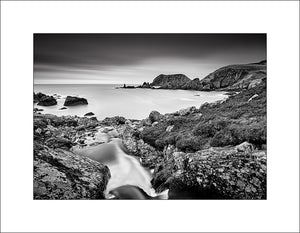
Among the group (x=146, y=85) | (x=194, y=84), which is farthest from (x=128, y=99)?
(x=194, y=84)

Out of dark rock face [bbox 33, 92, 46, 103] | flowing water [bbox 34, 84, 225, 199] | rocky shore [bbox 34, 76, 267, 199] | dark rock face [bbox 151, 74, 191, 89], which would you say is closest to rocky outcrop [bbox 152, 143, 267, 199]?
rocky shore [bbox 34, 76, 267, 199]

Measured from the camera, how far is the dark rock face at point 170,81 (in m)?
3.71

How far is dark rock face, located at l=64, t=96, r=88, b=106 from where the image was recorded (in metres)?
3.67

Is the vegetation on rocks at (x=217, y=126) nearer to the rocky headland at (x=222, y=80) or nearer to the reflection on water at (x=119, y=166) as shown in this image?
the rocky headland at (x=222, y=80)

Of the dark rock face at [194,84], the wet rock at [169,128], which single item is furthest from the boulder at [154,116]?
the dark rock face at [194,84]

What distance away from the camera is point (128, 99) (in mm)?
3736

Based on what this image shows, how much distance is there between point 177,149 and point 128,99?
85 cm

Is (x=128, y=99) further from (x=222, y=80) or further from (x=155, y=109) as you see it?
(x=222, y=80)

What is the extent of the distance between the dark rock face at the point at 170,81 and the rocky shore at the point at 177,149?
1.08 ft

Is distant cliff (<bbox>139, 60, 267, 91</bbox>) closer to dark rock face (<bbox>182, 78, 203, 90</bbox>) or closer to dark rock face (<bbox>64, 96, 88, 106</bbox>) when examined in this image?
dark rock face (<bbox>182, 78, 203, 90</bbox>)

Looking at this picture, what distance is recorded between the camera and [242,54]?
3.63 meters
